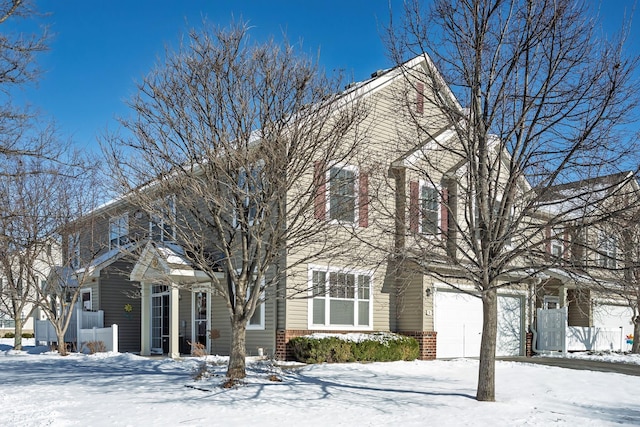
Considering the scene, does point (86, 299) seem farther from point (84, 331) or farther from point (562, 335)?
point (562, 335)

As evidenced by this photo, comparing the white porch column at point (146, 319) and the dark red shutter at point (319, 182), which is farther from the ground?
the dark red shutter at point (319, 182)

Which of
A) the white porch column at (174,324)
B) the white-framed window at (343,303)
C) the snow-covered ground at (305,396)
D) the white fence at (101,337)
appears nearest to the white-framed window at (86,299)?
the white fence at (101,337)

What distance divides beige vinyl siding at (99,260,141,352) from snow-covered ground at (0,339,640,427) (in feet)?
24.3

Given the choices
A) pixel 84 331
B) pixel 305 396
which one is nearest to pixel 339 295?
pixel 305 396

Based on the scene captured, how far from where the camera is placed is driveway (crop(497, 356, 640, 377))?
1883cm

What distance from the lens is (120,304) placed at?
25750 millimetres

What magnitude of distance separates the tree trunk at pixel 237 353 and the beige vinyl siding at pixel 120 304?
12.3m

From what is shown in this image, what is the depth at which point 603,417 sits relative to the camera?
11.7 m

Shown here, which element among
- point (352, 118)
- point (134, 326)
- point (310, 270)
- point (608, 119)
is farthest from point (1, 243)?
point (608, 119)

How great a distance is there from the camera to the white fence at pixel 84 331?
21.9 meters

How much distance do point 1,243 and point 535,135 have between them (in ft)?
51.6

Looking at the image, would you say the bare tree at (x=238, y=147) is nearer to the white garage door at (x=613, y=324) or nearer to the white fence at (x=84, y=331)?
the white fence at (x=84, y=331)

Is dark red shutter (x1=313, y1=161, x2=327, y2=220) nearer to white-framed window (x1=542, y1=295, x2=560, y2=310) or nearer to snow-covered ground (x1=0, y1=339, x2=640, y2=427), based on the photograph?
snow-covered ground (x1=0, y1=339, x2=640, y2=427)

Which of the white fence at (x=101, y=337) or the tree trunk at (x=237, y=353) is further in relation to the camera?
the white fence at (x=101, y=337)
